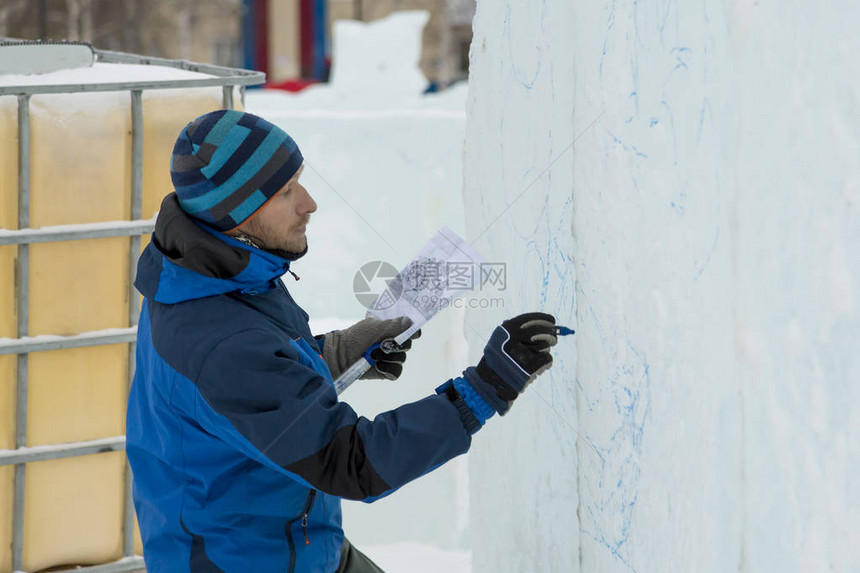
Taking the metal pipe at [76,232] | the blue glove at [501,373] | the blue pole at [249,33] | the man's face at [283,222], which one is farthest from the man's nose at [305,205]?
the blue pole at [249,33]

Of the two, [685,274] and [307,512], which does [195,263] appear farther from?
[685,274]

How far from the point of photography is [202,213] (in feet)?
5.58

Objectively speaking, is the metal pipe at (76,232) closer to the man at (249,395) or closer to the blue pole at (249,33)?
the man at (249,395)

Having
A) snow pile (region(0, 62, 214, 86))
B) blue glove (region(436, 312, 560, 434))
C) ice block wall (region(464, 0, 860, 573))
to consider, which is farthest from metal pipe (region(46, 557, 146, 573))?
blue glove (region(436, 312, 560, 434))

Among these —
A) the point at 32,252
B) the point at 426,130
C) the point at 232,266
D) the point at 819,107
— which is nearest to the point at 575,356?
the point at 232,266

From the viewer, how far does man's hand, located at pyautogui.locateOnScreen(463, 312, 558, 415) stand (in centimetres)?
161

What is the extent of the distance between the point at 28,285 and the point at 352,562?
1.10 meters

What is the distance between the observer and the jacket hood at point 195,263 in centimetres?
165

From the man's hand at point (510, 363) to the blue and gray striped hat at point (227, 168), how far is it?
454 millimetres

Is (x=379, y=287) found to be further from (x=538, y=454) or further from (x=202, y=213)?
(x=202, y=213)

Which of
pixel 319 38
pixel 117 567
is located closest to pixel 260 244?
pixel 117 567

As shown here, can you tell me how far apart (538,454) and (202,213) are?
87cm

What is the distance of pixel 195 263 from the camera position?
165 centimetres

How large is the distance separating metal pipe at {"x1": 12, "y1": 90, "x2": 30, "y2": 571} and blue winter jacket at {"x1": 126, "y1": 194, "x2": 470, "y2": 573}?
0.76 metres
